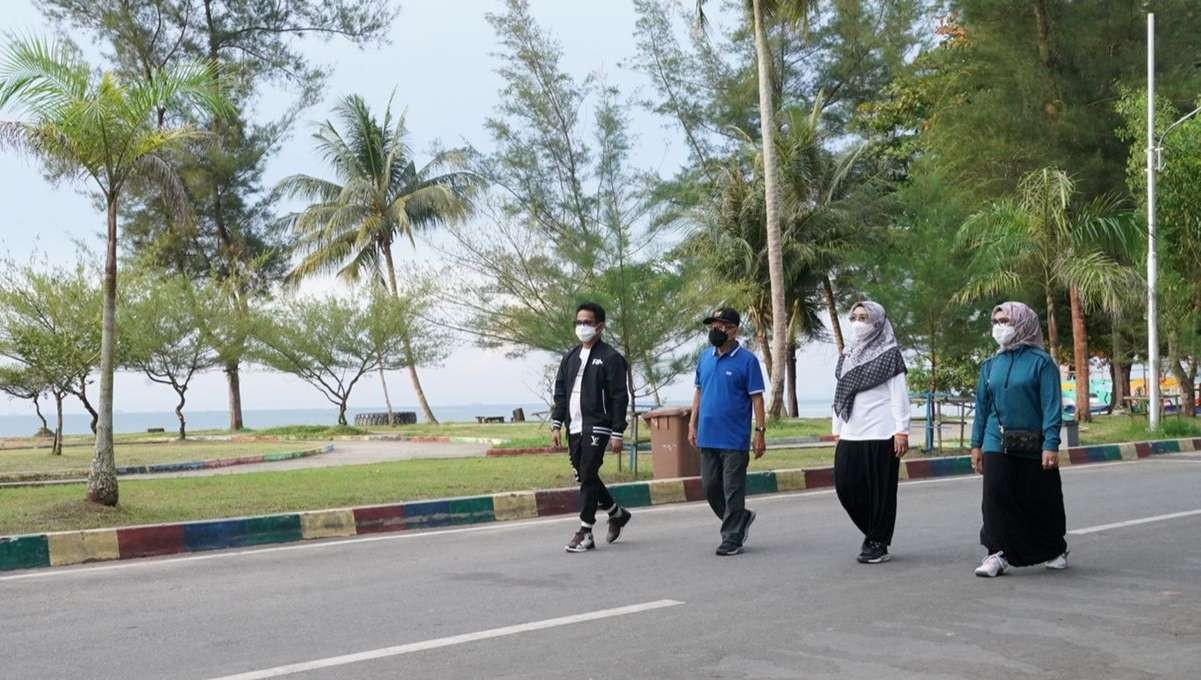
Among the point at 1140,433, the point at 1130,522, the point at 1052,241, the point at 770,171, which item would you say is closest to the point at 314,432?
the point at 770,171

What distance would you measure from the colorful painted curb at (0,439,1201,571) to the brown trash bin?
12.4 inches

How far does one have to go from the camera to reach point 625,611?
6297 mm

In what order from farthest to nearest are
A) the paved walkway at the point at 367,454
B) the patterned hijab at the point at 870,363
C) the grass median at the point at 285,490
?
1. the paved walkway at the point at 367,454
2. the grass median at the point at 285,490
3. the patterned hijab at the point at 870,363

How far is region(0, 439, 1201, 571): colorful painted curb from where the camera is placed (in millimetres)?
9031

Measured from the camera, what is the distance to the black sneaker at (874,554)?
7.83 metres

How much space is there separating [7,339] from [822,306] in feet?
78.2

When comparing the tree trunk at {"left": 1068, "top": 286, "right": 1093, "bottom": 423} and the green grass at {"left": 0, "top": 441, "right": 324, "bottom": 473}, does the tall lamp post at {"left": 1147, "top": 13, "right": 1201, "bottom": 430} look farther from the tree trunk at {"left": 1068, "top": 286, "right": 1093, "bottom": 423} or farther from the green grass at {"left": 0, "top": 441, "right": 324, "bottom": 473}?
the green grass at {"left": 0, "top": 441, "right": 324, "bottom": 473}

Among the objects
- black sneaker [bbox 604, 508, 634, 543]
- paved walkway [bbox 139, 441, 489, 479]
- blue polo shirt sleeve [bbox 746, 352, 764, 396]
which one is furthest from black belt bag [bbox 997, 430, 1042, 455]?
paved walkway [bbox 139, 441, 489, 479]

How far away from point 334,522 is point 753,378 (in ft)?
13.5

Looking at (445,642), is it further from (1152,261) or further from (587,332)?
(1152,261)

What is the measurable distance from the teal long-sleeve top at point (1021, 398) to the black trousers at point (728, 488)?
1.67 metres

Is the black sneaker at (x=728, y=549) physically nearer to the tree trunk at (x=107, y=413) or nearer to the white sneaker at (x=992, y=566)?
the white sneaker at (x=992, y=566)

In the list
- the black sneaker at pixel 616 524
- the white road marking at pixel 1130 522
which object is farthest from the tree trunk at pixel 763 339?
the black sneaker at pixel 616 524

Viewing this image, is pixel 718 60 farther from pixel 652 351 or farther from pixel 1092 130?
pixel 652 351
